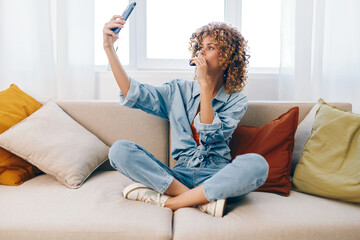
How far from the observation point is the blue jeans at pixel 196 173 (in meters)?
1.20

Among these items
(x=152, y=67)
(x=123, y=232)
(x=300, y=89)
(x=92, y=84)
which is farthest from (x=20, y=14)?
(x=300, y=89)

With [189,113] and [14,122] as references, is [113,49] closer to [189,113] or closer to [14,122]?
[189,113]

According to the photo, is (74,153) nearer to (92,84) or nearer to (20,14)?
(92,84)

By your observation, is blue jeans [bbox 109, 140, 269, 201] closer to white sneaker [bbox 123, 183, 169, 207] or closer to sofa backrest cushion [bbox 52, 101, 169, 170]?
white sneaker [bbox 123, 183, 169, 207]

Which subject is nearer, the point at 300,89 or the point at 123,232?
the point at 123,232

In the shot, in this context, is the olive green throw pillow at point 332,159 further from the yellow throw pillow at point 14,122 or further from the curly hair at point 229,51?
the yellow throw pillow at point 14,122

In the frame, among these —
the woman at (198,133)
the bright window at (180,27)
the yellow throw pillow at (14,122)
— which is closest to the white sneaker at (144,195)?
the woman at (198,133)

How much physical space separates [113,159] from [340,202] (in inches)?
36.7

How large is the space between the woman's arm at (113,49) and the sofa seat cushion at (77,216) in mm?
499

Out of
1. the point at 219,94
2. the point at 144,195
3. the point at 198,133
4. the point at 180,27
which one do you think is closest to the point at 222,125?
the point at 198,133

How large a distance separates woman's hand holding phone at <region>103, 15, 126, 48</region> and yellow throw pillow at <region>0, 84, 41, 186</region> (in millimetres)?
559

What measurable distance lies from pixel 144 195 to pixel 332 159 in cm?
82

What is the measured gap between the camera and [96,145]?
165 cm

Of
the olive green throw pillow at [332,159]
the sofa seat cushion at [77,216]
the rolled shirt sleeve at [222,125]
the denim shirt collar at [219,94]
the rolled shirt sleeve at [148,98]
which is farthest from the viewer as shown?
the denim shirt collar at [219,94]
